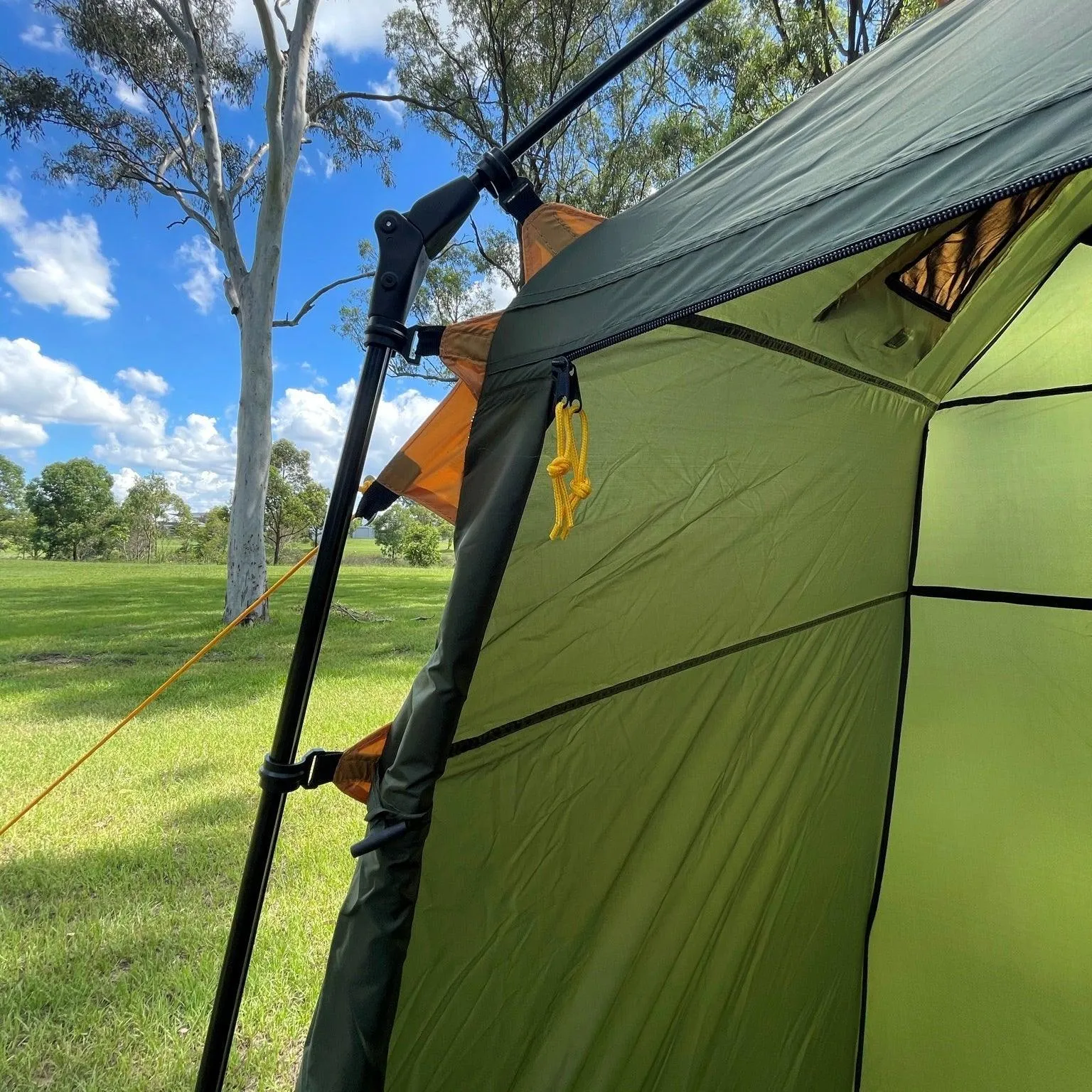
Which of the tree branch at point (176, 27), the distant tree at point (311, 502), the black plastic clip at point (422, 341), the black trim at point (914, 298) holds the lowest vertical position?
the black plastic clip at point (422, 341)

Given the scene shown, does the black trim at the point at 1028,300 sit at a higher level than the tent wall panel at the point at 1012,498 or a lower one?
higher

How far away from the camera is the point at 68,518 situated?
72.6 ft

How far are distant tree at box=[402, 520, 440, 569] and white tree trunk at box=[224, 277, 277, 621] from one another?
396 inches

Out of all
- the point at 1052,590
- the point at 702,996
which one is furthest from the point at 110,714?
the point at 1052,590

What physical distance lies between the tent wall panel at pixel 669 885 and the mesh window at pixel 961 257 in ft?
1.88

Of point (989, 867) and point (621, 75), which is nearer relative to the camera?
point (989, 867)

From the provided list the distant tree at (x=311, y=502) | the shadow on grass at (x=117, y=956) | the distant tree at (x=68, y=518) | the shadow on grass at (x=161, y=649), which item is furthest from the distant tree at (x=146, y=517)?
the shadow on grass at (x=117, y=956)

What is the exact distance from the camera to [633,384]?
935 millimetres

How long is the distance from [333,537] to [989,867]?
127cm

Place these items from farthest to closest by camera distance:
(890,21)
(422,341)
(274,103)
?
(274,103)
(890,21)
(422,341)

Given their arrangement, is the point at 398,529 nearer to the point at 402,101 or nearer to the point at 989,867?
the point at 402,101

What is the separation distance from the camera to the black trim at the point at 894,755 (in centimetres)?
132

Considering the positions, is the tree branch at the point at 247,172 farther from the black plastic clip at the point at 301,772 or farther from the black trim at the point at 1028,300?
the black plastic clip at the point at 301,772

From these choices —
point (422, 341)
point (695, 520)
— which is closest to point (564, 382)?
point (422, 341)
